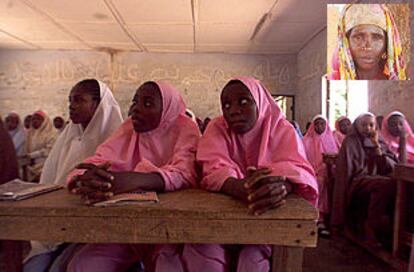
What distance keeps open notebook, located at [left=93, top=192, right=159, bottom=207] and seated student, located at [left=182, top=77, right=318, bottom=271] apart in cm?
25

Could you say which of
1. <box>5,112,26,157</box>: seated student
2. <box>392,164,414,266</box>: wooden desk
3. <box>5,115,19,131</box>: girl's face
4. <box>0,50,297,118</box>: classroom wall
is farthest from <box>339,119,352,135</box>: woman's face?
<box>5,115,19,131</box>: girl's face

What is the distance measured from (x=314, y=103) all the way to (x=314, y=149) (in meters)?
1.41

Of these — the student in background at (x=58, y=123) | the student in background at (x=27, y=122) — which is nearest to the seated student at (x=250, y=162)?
the student in background at (x=27, y=122)

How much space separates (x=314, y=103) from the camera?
6.50 metres

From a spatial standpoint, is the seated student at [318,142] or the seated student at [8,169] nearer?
the seated student at [8,169]

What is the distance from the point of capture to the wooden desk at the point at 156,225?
39.9 inches

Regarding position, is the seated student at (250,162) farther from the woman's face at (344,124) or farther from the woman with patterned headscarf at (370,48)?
the woman's face at (344,124)

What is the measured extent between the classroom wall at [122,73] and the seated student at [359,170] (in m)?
4.36

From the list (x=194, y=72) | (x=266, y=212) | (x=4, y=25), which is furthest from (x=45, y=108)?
(x=266, y=212)

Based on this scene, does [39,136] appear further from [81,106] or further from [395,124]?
[395,124]

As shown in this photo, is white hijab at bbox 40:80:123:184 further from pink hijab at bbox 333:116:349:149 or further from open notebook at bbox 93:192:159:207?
pink hijab at bbox 333:116:349:149

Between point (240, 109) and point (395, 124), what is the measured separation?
2.80 meters

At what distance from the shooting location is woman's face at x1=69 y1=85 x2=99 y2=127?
185 cm

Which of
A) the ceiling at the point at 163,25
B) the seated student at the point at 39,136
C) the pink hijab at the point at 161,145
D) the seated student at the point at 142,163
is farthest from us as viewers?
the seated student at the point at 39,136
